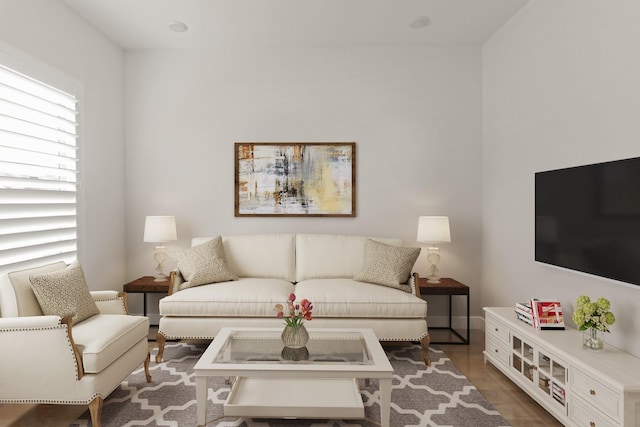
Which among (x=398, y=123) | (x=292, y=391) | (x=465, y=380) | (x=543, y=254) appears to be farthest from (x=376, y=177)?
(x=292, y=391)

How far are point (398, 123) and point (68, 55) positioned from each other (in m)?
3.10

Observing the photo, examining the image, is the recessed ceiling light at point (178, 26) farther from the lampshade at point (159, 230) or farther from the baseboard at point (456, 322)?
the baseboard at point (456, 322)

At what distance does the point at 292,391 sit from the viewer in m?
2.23

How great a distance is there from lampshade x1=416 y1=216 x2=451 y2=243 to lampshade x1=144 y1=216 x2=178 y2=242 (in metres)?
2.44

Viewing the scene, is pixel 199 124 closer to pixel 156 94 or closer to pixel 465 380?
pixel 156 94

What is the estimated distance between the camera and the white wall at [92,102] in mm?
2871

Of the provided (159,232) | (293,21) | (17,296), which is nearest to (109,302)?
(17,296)

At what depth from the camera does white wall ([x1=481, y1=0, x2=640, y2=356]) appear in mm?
2279

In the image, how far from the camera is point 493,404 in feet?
8.16

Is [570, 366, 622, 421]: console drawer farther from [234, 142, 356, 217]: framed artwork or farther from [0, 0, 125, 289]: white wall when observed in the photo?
[0, 0, 125, 289]: white wall

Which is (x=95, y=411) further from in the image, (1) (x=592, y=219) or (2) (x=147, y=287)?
(1) (x=592, y=219)

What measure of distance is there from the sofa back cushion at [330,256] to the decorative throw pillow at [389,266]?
0.22m

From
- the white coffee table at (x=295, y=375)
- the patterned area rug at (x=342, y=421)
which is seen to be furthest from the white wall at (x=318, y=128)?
the white coffee table at (x=295, y=375)

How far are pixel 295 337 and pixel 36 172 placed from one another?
231cm
